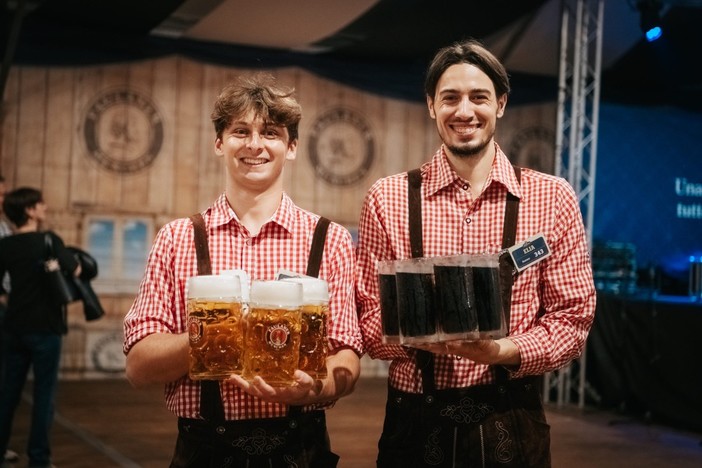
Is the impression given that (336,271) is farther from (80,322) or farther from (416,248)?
(80,322)

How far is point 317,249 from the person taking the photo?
1746mm

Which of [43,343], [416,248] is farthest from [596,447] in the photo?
[416,248]

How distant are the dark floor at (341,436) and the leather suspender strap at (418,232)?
3274mm

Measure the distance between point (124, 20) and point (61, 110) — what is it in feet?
3.51

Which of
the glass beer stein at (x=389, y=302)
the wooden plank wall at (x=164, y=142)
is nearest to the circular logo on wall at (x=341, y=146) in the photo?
the wooden plank wall at (x=164, y=142)

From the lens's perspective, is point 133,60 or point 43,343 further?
point 133,60

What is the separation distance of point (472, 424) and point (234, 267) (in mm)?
578

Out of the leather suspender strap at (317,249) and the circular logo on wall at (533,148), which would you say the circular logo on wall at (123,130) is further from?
the leather suspender strap at (317,249)

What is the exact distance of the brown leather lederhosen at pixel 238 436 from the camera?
168 centimetres

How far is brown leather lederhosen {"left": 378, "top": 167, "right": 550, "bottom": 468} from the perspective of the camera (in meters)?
1.79

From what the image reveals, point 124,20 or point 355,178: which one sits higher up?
point 124,20

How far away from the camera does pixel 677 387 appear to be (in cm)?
629

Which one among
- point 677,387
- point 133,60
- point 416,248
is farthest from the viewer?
point 133,60

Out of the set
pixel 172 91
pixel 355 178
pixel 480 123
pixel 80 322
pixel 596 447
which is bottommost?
pixel 596 447
